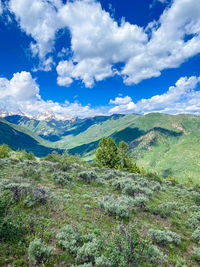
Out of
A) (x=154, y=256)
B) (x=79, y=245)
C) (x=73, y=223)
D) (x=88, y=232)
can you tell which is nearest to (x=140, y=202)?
(x=154, y=256)

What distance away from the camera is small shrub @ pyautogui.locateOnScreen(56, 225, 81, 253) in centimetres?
539

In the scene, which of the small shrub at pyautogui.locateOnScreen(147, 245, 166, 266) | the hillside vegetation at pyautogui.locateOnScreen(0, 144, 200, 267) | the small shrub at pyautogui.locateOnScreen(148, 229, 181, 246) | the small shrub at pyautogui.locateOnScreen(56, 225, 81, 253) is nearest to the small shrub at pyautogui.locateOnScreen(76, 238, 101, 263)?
the hillside vegetation at pyautogui.locateOnScreen(0, 144, 200, 267)

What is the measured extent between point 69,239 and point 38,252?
1517mm

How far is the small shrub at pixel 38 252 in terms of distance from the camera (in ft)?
15.0

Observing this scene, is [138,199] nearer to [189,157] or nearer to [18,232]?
[18,232]

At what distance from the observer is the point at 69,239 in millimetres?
5852

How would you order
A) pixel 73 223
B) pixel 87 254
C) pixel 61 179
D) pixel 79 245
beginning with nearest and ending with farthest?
pixel 87 254
pixel 79 245
pixel 73 223
pixel 61 179

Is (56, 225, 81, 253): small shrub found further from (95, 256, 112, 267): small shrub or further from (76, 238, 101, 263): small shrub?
(95, 256, 112, 267): small shrub

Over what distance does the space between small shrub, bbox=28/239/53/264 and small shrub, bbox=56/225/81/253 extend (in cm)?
79

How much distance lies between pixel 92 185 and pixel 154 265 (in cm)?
1034

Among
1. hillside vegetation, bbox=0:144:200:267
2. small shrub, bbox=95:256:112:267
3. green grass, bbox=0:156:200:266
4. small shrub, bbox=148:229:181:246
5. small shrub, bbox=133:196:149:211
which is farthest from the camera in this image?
small shrub, bbox=133:196:149:211

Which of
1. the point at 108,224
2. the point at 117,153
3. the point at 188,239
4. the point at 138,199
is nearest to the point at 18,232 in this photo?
the point at 108,224

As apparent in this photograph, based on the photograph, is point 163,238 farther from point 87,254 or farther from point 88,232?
point 87,254

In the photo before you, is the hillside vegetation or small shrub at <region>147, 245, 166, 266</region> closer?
the hillside vegetation
